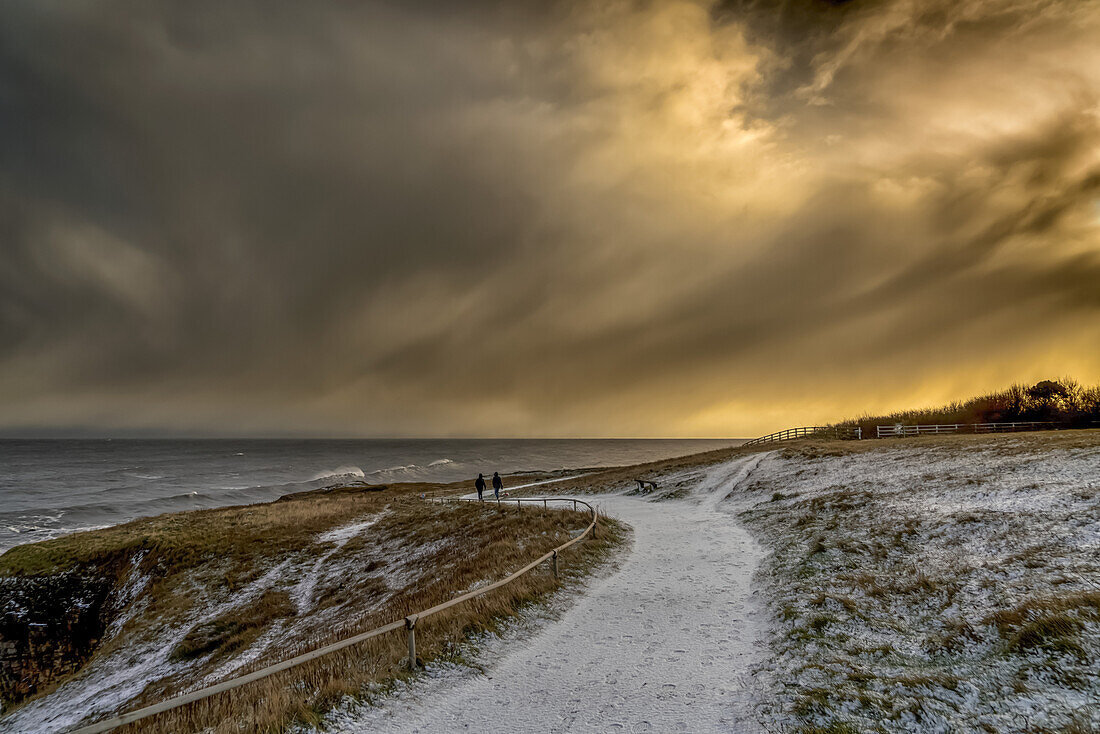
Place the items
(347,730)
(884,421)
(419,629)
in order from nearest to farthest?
1. (347,730)
2. (419,629)
3. (884,421)

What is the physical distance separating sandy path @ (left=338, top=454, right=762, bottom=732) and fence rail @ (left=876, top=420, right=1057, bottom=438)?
46443 millimetres

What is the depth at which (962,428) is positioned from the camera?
5428cm

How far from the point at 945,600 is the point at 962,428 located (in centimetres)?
5732

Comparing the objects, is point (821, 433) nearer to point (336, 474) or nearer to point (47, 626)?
point (47, 626)

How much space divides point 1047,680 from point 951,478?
16.8 meters

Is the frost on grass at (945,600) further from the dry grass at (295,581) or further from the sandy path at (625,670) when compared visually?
the dry grass at (295,581)

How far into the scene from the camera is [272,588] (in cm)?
2353

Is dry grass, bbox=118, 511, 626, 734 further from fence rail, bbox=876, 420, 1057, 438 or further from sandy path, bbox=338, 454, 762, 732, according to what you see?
fence rail, bbox=876, 420, 1057, 438

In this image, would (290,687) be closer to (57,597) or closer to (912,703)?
(912,703)

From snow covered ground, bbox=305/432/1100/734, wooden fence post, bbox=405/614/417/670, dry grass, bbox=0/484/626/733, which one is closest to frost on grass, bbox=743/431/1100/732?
snow covered ground, bbox=305/432/1100/734

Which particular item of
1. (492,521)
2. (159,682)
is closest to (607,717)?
(159,682)

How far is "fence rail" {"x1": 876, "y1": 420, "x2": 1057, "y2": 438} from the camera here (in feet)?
160

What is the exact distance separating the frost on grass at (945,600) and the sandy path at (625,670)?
796 mm

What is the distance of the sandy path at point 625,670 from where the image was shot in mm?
7191
